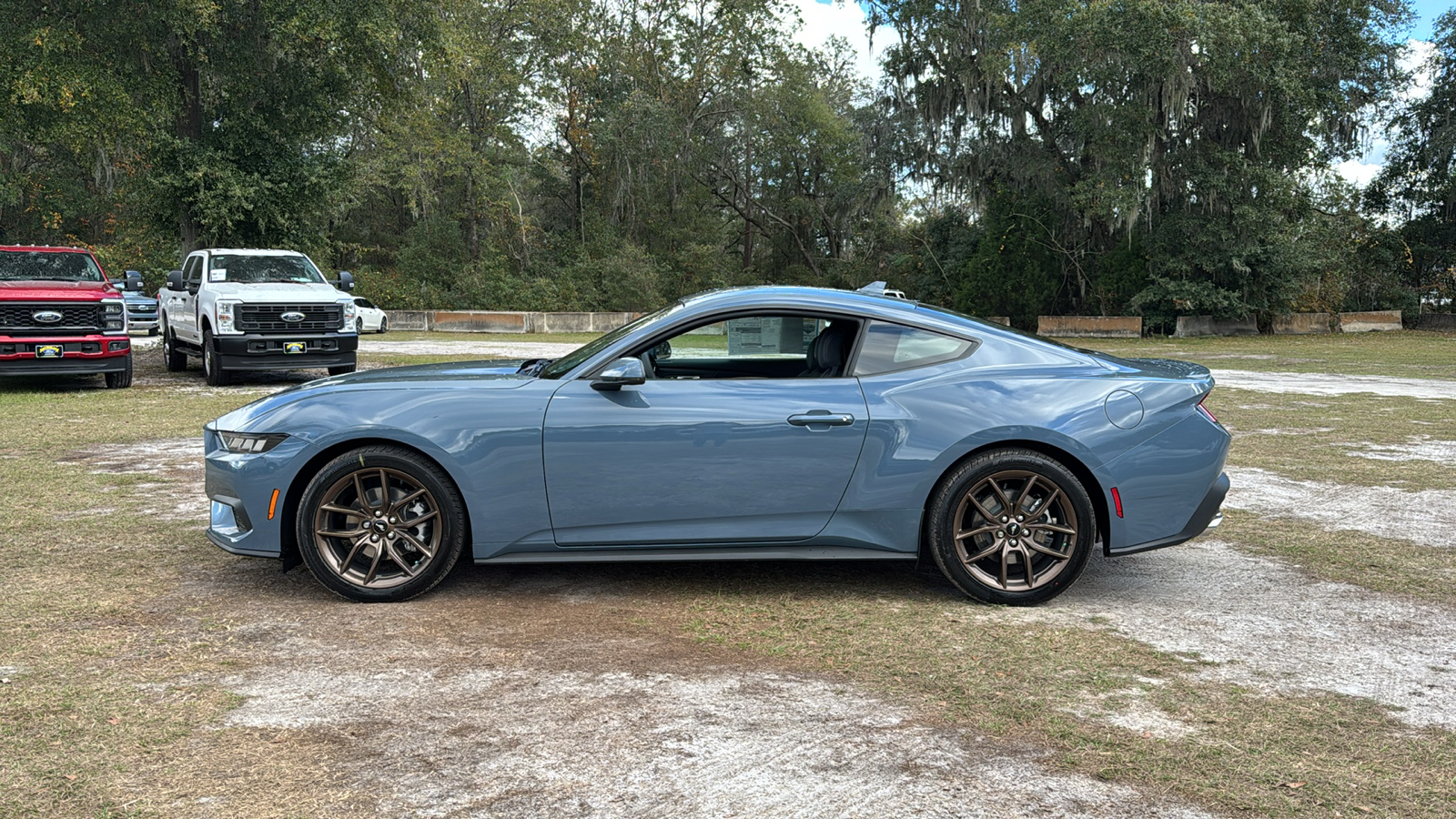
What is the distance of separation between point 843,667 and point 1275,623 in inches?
81.0

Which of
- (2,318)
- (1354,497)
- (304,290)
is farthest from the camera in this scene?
(304,290)

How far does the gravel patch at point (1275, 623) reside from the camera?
412 centimetres

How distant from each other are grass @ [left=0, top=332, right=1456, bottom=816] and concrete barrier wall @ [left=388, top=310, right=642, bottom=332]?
2988 centimetres

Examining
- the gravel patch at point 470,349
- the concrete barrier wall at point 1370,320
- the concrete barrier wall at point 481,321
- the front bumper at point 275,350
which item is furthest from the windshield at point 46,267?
the concrete barrier wall at point 1370,320

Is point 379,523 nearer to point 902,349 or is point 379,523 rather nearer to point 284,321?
point 902,349

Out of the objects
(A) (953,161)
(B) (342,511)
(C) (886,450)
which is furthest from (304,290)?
(A) (953,161)

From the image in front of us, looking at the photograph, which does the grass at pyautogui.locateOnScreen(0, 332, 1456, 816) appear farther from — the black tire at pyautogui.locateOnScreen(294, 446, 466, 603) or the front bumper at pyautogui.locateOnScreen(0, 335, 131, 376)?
the front bumper at pyautogui.locateOnScreen(0, 335, 131, 376)

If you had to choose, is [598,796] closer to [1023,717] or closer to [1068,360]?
[1023,717]

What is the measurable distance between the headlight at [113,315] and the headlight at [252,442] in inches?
442

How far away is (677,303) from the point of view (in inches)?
213

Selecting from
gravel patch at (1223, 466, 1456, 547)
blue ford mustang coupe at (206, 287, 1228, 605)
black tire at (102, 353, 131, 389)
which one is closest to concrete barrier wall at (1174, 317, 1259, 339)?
gravel patch at (1223, 466, 1456, 547)

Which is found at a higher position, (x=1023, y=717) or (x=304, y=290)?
(x=304, y=290)

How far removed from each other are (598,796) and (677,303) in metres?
2.79

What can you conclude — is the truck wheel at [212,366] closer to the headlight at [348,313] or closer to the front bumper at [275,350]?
the front bumper at [275,350]
